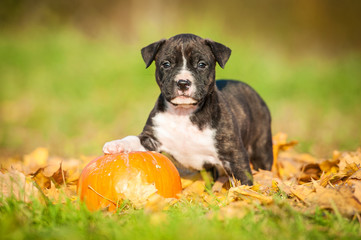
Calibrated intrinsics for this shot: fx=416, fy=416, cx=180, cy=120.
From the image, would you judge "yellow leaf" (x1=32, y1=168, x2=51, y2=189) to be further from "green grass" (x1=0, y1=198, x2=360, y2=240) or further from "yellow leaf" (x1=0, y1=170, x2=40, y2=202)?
"green grass" (x1=0, y1=198, x2=360, y2=240)

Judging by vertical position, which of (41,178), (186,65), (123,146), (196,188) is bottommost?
(196,188)

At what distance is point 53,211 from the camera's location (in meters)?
2.69

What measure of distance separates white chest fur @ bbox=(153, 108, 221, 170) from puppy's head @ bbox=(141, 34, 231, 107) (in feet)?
0.74

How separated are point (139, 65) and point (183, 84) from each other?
7.22 meters

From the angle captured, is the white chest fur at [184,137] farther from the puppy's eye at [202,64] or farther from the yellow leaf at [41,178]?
the yellow leaf at [41,178]

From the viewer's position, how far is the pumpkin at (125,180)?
10.5ft

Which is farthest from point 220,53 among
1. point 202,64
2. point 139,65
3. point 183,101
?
point 139,65

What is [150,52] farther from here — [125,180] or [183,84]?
[125,180]

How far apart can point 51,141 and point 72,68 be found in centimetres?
431

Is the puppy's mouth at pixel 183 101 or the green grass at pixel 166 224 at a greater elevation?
the puppy's mouth at pixel 183 101

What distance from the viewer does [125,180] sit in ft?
10.7

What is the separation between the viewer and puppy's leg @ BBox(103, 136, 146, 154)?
3.68 m

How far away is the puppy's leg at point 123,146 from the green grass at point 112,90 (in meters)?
2.25

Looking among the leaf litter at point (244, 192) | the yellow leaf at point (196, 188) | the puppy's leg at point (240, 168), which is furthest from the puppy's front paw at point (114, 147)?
the puppy's leg at point (240, 168)
